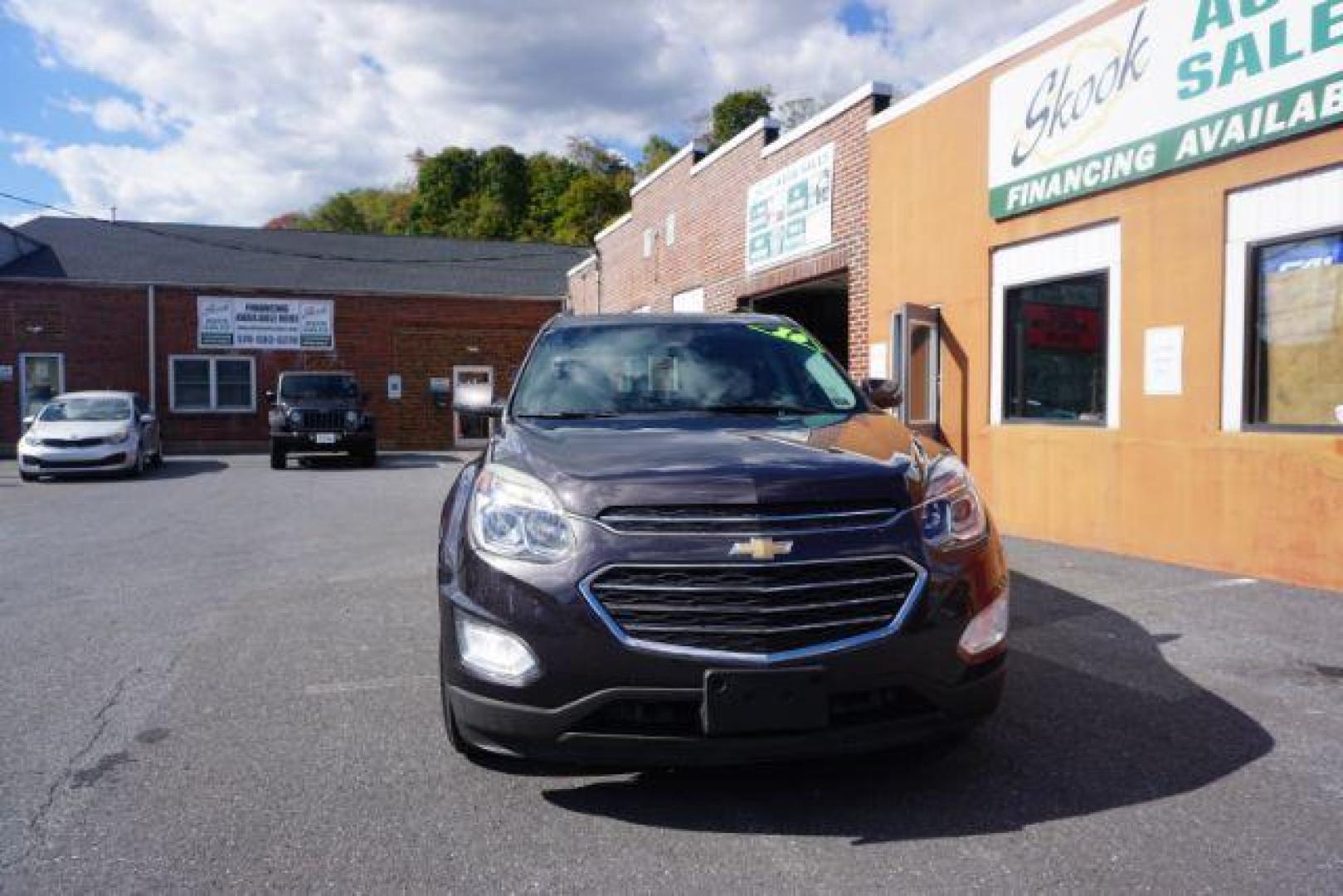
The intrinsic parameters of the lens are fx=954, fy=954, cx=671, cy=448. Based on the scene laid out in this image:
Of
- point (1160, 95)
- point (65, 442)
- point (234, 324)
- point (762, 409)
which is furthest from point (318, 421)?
point (762, 409)

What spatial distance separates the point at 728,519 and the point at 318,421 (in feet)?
58.1

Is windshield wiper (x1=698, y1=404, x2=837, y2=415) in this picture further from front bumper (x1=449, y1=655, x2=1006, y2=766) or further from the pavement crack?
the pavement crack

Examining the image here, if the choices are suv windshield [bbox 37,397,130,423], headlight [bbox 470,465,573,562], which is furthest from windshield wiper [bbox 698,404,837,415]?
suv windshield [bbox 37,397,130,423]

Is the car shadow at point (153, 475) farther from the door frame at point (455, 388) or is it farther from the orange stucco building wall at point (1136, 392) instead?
the orange stucco building wall at point (1136, 392)

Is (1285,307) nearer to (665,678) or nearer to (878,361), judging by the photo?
(878,361)

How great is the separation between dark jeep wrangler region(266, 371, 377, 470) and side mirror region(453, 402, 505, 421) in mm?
15054

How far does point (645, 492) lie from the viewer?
284 cm

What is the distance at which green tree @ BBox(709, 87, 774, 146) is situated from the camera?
64.1m

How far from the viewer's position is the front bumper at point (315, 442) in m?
18.9

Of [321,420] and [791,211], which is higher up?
[791,211]

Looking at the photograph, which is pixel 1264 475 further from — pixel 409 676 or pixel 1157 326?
pixel 409 676

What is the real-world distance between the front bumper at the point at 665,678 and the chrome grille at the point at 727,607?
0.11 ft

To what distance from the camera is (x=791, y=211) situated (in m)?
12.7

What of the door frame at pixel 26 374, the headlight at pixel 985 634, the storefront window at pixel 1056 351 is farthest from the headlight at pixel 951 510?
the door frame at pixel 26 374
